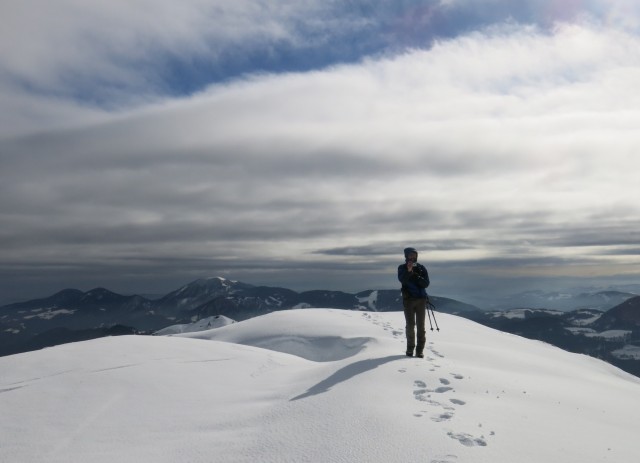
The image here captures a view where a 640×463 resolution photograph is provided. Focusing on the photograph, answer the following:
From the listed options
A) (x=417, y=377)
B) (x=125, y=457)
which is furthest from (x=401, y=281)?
(x=125, y=457)

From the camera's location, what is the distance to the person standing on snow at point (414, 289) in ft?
46.3

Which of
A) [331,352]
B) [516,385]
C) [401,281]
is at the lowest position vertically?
[331,352]

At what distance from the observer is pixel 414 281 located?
14188mm

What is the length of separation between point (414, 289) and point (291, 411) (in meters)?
6.72

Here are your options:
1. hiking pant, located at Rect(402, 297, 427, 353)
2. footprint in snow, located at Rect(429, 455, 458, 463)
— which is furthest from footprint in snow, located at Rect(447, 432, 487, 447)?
hiking pant, located at Rect(402, 297, 427, 353)

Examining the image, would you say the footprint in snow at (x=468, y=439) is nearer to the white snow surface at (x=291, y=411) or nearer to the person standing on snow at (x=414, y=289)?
the white snow surface at (x=291, y=411)

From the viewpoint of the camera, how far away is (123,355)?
47.0ft

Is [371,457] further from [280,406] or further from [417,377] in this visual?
[417,377]

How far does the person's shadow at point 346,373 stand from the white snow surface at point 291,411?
0.19 feet

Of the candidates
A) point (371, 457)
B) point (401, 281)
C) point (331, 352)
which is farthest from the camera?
point (331, 352)

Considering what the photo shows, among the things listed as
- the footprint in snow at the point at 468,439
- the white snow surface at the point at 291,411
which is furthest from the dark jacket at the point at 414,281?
the footprint in snow at the point at 468,439

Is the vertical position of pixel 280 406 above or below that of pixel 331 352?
above

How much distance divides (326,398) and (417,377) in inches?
125

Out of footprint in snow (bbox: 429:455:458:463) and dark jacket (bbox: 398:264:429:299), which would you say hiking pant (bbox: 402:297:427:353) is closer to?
dark jacket (bbox: 398:264:429:299)
